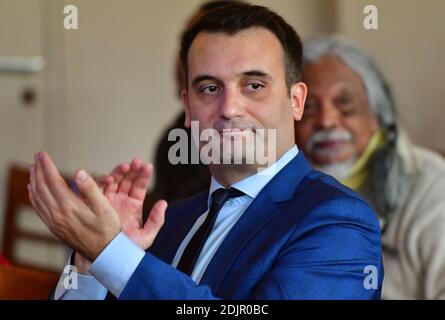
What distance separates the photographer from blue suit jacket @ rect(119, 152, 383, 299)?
693mm

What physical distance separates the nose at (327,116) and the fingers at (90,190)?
930 mm

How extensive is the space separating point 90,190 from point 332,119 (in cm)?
99

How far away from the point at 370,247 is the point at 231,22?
0.24 meters

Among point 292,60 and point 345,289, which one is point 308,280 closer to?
point 345,289

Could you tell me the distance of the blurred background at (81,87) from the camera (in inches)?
97.2

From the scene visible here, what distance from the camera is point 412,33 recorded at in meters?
1.92

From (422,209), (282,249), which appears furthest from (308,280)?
(422,209)

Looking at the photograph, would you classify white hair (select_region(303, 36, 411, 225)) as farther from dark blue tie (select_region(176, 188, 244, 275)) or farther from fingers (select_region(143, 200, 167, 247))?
fingers (select_region(143, 200, 167, 247))

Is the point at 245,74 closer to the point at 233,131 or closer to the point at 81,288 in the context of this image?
the point at 233,131

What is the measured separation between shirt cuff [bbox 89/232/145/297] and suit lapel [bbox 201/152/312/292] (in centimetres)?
9

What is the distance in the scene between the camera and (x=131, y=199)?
2.50 feet

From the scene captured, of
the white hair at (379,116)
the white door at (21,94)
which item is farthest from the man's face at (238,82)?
the white door at (21,94)

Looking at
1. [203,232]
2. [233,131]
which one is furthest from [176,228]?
[233,131]

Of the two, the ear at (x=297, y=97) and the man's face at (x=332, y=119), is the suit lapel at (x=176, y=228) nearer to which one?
the ear at (x=297, y=97)
